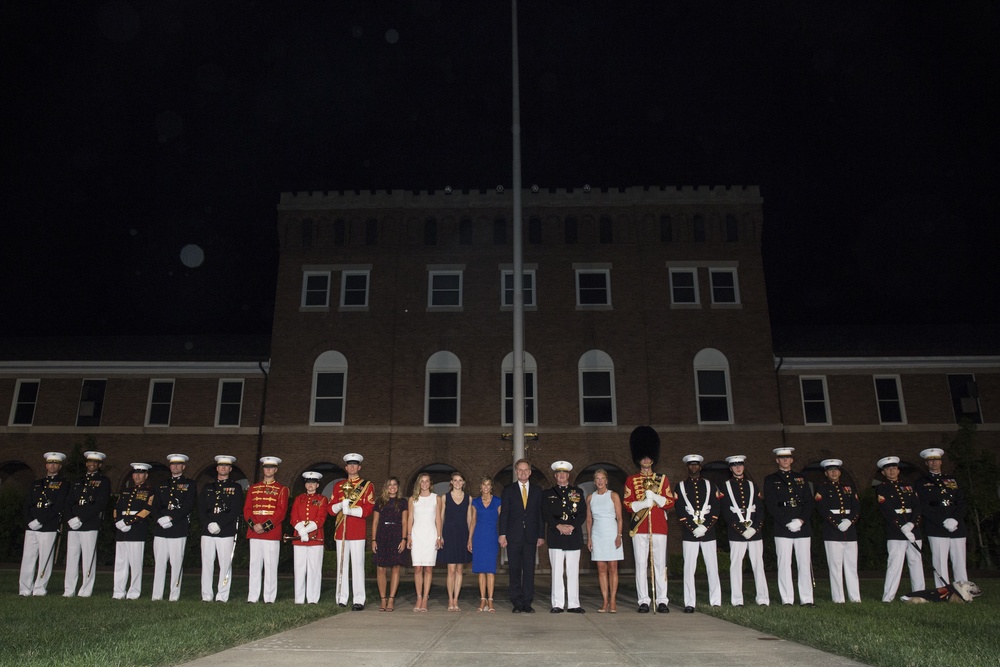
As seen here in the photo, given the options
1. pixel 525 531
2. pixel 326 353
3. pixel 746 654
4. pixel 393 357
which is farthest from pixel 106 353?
pixel 746 654

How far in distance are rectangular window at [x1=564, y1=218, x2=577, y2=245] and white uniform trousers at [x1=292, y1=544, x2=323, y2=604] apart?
18.3 m

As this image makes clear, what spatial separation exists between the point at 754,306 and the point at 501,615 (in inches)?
Answer: 763

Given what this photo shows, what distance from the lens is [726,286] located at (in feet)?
88.4

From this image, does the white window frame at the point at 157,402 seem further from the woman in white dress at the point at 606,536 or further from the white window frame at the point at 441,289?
the woman in white dress at the point at 606,536

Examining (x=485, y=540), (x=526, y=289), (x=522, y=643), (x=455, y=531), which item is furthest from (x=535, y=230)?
(x=522, y=643)

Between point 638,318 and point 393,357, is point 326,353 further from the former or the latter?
point 638,318

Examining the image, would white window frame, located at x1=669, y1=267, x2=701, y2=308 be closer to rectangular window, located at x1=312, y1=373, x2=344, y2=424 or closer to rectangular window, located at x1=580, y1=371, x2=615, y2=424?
rectangular window, located at x1=580, y1=371, x2=615, y2=424

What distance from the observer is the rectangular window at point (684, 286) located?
26.8 metres

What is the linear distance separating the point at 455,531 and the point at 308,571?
221cm

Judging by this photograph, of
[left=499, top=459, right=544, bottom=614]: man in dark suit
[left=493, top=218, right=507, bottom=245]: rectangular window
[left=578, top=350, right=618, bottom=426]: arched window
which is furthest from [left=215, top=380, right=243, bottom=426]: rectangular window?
[left=499, top=459, right=544, bottom=614]: man in dark suit

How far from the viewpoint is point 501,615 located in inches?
390

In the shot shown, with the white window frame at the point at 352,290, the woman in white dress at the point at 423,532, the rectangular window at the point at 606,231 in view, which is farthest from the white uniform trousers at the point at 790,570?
the white window frame at the point at 352,290

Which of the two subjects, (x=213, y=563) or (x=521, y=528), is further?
(x=213, y=563)

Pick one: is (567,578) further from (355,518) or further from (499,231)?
(499,231)
